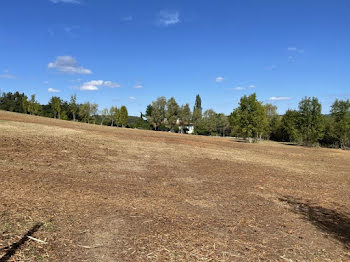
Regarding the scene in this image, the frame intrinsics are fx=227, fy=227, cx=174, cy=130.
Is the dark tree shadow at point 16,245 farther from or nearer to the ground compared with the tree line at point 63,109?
nearer to the ground

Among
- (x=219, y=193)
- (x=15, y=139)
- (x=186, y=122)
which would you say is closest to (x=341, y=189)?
(x=219, y=193)

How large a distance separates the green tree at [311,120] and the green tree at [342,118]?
293 inches

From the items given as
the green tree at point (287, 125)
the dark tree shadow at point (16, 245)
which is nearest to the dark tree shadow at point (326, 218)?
the dark tree shadow at point (16, 245)

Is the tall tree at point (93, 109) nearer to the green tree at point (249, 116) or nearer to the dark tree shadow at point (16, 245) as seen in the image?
the green tree at point (249, 116)

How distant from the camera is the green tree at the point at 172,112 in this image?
9438cm

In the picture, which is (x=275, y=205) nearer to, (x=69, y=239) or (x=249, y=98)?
(x=69, y=239)

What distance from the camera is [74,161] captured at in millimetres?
10086

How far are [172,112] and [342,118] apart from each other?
59.6 metres

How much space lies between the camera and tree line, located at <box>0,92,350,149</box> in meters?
43.8

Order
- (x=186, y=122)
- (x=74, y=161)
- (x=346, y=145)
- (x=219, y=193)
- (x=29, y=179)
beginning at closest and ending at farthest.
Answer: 1. (x=29, y=179)
2. (x=219, y=193)
3. (x=74, y=161)
4. (x=346, y=145)
5. (x=186, y=122)

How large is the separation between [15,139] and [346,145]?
67.8 metres

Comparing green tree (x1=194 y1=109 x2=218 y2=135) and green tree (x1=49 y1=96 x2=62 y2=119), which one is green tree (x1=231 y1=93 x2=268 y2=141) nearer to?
green tree (x1=194 y1=109 x2=218 y2=135)

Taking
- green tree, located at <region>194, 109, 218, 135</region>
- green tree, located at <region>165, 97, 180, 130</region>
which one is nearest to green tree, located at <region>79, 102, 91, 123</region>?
green tree, located at <region>165, 97, 180, 130</region>

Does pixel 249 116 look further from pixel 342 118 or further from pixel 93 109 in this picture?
pixel 93 109
